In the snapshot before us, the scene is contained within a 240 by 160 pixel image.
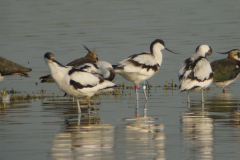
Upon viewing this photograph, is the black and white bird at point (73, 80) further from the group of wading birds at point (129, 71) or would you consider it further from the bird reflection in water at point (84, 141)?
the bird reflection in water at point (84, 141)

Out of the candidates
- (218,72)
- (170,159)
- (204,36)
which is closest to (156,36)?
(204,36)

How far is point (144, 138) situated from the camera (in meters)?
8.82

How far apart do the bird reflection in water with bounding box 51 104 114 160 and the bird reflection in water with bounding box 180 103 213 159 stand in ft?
4.44

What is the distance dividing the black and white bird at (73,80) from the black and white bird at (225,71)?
535 centimetres

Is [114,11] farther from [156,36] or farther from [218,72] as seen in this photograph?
[218,72]

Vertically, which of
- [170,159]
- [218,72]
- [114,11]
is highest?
[114,11]

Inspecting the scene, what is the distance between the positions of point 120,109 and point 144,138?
344cm

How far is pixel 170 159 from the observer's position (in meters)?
7.53

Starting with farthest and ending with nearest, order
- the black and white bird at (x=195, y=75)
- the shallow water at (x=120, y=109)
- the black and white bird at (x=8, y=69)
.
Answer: the black and white bird at (x=8, y=69) → the black and white bird at (x=195, y=75) → the shallow water at (x=120, y=109)

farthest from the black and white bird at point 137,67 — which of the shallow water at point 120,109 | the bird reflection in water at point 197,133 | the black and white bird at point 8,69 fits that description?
the black and white bird at point 8,69

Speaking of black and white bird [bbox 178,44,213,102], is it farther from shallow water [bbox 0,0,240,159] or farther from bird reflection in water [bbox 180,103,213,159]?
bird reflection in water [bbox 180,103,213,159]

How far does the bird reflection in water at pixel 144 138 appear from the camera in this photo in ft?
25.5

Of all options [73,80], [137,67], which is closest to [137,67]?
[137,67]

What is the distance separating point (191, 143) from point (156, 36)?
62.0 feet
